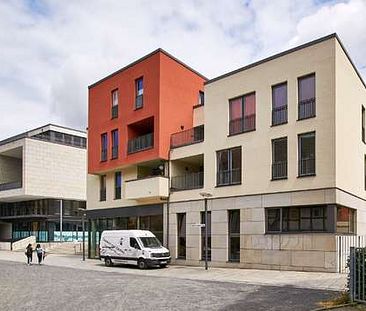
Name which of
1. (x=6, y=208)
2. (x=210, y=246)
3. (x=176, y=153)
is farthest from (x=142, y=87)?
(x=6, y=208)

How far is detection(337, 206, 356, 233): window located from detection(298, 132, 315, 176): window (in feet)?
7.46

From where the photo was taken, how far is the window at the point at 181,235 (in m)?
29.6

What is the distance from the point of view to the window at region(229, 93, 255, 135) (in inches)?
1048

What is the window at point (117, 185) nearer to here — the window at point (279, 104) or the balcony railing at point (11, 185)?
the window at point (279, 104)

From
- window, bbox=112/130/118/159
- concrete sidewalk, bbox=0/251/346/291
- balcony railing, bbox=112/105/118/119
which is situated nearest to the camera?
concrete sidewalk, bbox=0/251/346/291

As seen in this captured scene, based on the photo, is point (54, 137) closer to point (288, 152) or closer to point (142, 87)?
point (142, 87)

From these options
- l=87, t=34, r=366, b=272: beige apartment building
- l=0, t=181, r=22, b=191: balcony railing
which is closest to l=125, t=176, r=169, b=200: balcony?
l=87, t=34, r=366, b=272: beige apartment building

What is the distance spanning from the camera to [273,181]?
24.7 metres

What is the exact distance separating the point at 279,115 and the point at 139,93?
11.0 m

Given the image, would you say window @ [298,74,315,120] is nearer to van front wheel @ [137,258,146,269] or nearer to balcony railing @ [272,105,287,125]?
balcony railing @ [272,105,287,125]

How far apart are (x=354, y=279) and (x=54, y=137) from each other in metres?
53.6

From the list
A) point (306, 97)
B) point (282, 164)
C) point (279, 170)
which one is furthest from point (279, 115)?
point (279, 170)

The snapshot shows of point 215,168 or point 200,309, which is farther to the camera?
point 215,168

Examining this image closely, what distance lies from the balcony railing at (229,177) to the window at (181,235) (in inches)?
145
